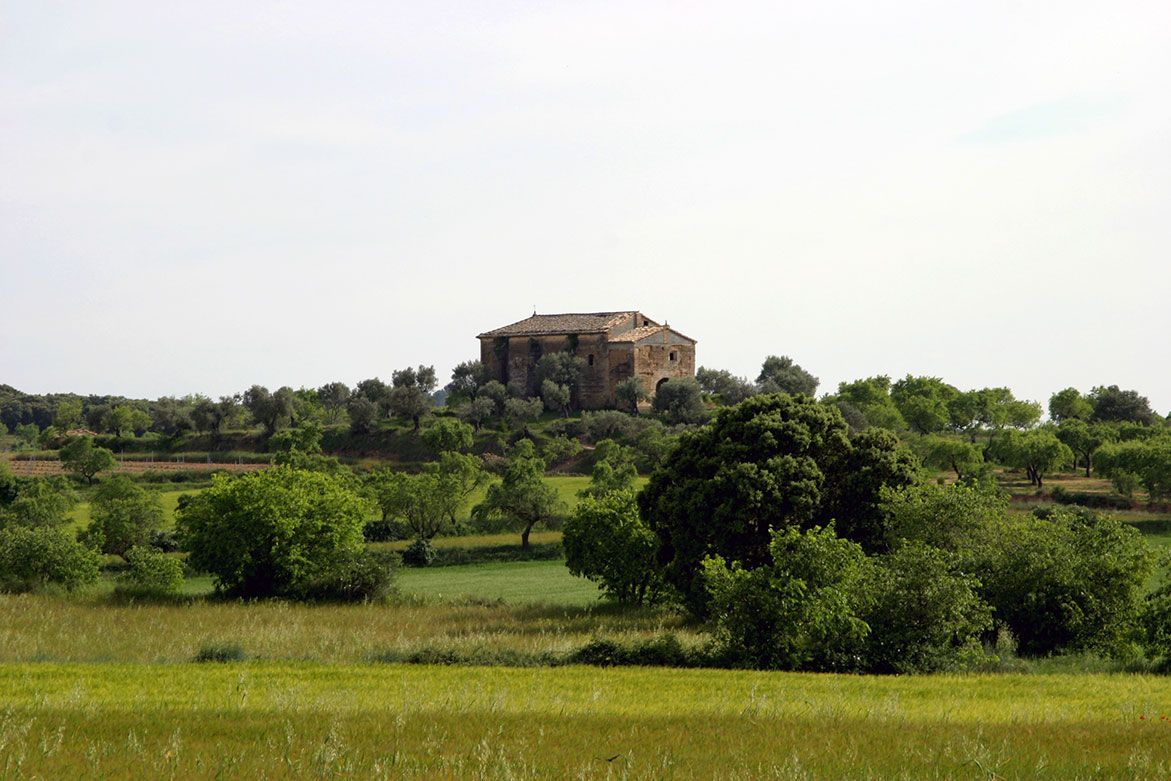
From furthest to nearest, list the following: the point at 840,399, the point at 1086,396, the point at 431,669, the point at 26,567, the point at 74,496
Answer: the point at 1086,396, the point at 840,399, the point at 74,496, the point at 26,567, the point at 431,669

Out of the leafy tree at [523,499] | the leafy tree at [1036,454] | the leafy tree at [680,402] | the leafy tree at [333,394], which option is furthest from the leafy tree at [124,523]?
the leafy tree at [333,394]

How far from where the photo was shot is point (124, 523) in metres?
56.4

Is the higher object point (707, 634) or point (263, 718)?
point (263, 718)

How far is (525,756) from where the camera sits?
41.1 feet

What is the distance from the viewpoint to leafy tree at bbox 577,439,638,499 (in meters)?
67.5

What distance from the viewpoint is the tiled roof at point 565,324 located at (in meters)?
121

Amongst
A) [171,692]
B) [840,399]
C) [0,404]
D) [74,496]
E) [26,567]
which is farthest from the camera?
[0,404]

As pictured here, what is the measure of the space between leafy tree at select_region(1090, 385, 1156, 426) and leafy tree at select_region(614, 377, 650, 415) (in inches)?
2254

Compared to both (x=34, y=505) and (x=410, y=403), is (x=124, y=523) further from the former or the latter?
(x=410, y=403)

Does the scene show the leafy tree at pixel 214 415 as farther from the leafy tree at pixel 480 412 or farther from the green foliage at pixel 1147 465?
the green foliage at pixel 1147 465

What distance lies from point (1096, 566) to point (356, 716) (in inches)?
847

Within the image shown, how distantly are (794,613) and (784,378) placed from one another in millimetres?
100187

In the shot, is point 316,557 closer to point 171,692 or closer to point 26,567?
point 26,567

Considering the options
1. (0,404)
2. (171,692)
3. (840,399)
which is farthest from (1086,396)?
(0,404)
